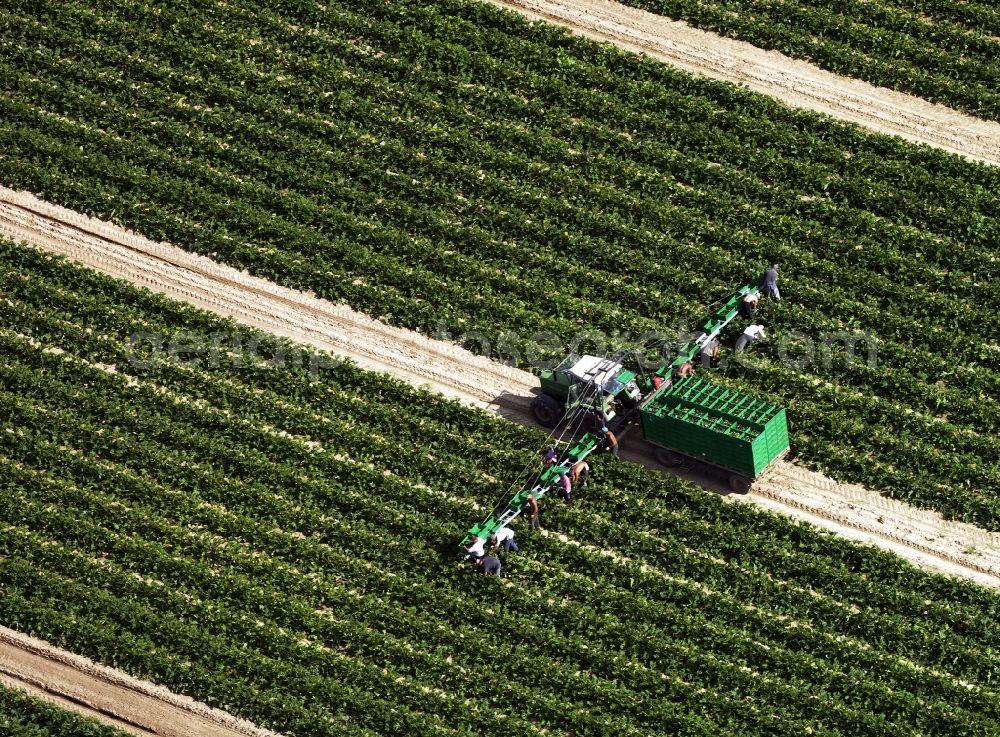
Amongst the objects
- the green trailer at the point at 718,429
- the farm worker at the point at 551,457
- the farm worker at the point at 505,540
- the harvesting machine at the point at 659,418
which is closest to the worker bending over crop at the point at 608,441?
the harvesting machine at the point at 659,418

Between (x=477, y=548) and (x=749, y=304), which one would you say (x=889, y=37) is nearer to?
(x=749, y=304)

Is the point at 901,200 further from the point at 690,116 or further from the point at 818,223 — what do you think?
the point at 690,116

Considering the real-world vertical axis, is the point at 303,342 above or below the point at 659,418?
below

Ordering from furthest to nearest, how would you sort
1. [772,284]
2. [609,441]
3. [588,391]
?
1. [772,284]
2. [609,441]
3. [588,391]

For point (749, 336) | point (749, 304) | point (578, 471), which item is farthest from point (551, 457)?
point (749, 304)

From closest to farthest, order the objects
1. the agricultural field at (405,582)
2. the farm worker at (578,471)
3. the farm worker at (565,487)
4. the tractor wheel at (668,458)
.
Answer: the agricultural field at (405,582) < the farm worker at (565,487) < the farm worker at (578,471) < the tractor wheel at (668,458)

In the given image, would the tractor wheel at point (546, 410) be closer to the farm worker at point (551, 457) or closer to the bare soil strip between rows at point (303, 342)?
the bare soil strip between rows at point (303, 342)
